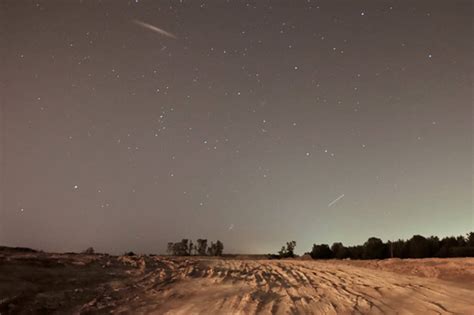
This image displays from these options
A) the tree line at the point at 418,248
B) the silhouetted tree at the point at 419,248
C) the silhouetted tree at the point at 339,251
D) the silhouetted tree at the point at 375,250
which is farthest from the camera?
the silhouetted tree at the point at 339,251

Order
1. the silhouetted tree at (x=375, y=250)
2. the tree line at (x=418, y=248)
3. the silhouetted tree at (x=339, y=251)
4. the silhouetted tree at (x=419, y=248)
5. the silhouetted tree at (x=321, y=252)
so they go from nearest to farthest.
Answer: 1. the tree line at (x=418, y=248)
2. the silhouetted tree at (x=419, y=248)
3. the silhouetted tree at (x=375, y=250)
4. the silhouetted tree at (x=339, y=251)
5. the silhouetted tree at (x=321, y=252)

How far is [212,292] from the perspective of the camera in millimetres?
10945

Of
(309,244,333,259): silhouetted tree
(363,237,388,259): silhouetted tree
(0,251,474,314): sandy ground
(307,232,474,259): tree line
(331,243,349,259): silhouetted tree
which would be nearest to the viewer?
(0,251,474,314): sandy ground

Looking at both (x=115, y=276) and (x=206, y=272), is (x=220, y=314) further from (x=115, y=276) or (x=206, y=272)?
(x=206, y=272)

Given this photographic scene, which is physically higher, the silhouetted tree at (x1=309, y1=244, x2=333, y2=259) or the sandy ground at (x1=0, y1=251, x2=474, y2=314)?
the silhouetted tree at (x1=309, y1=244, x2=333, y2=259)

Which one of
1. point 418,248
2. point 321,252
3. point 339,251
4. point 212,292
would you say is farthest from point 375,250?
point 212,292

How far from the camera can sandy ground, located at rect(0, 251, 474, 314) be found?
8773mm

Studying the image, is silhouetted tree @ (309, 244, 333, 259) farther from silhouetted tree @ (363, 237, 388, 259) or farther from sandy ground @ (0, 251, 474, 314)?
sandy ground @ (0, 251, 474, 314)

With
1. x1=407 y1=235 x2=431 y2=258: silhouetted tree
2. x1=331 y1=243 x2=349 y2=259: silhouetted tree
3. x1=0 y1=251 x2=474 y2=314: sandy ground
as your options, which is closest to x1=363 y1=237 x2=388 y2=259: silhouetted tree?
x1=407 y1=235 x2=431 y2=258: silhouetted tree

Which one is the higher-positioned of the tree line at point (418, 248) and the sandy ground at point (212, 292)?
the tree line at point (418, 248)

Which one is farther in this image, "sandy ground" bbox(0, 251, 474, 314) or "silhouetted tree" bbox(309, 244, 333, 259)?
"silhouetted tree" bbox(309, 244, 333, 259)

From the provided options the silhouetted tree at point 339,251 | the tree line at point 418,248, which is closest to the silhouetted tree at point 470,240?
the tree line at point 418,248

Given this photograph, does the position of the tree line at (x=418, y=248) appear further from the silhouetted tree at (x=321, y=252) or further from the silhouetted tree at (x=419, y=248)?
the silhouetted tree at (x=321, y=252)

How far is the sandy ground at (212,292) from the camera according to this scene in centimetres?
877
